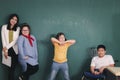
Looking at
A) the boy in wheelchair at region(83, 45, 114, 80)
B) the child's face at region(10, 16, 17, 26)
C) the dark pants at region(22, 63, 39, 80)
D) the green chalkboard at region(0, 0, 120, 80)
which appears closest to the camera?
the boy in wheelchair at region(83, 45, 114, 80)

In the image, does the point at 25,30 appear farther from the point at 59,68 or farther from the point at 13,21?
the point at 59,68

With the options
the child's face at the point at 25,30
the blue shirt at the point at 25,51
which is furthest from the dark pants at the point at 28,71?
the child's face at the point at 25,30

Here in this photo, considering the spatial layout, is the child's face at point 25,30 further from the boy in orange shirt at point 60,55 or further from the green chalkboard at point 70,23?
the boy in orange shirt at point 60,55

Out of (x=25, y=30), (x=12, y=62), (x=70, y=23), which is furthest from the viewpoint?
(x=70, y=23)

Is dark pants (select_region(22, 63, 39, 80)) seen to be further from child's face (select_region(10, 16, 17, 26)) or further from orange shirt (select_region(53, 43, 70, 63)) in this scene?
child's face (select_region(10, 16, 17, 26))

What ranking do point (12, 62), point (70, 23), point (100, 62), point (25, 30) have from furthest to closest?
point (70, 23) < point (12, 62) < point (25, 30) < point (100, 62)

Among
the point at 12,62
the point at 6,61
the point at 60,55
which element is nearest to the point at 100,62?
the point at 60,55

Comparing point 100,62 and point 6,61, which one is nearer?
point 100,62

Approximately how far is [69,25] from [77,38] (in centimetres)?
33

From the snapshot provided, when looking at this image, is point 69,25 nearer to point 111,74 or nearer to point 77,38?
point 77,38

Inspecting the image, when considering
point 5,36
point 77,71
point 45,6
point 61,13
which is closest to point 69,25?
point 61,13

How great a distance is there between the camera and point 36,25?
5.06m

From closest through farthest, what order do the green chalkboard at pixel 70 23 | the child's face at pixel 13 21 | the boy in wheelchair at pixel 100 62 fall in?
the boy in wheelchair at pixel 100 62, the child's face at pixel 13 21, the green chalkboard at pixel 70 23

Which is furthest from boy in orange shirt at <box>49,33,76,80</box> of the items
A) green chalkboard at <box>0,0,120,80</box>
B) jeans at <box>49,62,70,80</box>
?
green chalkboard at <box>0,0,120,80</box>
